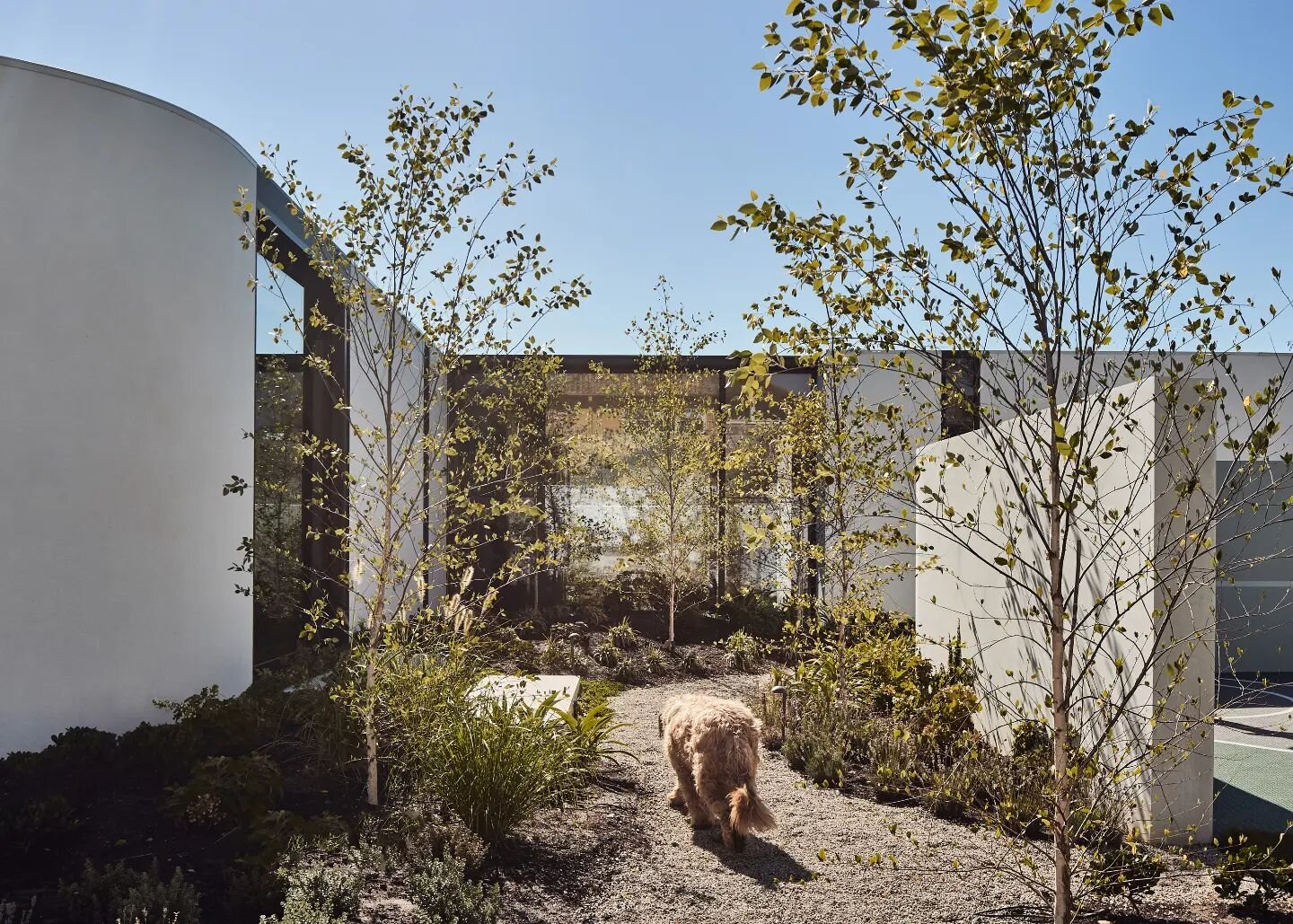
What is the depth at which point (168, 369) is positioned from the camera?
612 centimetres

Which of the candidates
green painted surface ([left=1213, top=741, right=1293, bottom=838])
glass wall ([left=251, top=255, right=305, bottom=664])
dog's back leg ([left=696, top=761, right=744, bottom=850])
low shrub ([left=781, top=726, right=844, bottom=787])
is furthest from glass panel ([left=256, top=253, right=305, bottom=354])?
green painted surface ([left=1213, top=741, right=1293, bottom=838])

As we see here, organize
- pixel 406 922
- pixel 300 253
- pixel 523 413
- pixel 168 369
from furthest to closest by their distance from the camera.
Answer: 1. pixel 523 413
2. pixel 300 253
3. pixel 168 369
4. pixel 406 922

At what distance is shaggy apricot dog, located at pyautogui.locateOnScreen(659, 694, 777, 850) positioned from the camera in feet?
14.9

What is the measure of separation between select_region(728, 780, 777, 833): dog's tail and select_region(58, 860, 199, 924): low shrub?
2.47 meters

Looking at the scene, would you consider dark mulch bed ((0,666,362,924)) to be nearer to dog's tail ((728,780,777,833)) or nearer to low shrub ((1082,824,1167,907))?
dog's tail ((728,780,777,833))

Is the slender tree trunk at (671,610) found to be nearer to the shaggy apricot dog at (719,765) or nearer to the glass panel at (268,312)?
the glass panel at (268,312)

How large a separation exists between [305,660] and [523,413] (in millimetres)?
5484

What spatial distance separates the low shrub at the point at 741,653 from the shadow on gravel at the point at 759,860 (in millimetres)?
5321

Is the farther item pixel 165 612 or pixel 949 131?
pixel 165 612

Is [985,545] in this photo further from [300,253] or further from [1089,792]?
[300,253]

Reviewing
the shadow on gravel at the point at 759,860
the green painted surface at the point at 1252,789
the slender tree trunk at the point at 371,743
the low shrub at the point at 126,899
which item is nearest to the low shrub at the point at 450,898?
the low shrub at the point at 126,899

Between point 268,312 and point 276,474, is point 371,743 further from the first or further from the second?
point 268,312

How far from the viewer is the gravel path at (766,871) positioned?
3.89 m

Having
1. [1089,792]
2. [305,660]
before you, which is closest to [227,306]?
[305,660]
